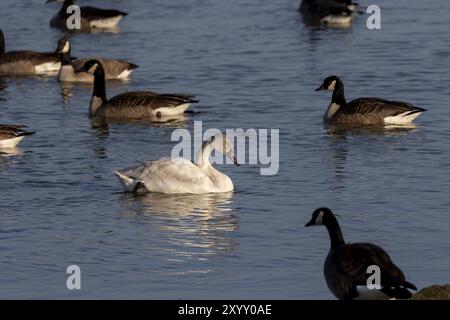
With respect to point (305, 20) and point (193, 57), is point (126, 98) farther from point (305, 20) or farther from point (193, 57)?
point (305, 20)

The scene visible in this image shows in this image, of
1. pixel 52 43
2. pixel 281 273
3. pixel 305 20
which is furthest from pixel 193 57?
pixel 281 273

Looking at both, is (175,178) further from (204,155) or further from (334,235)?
(334,235)

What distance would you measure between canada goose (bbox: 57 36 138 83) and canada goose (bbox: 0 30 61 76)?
49cm

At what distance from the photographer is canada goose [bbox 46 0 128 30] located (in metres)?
36.8

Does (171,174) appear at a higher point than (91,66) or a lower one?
lower

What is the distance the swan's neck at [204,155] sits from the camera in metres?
18.7

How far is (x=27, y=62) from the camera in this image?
99.2 ft

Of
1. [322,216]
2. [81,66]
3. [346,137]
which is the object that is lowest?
[346,137]

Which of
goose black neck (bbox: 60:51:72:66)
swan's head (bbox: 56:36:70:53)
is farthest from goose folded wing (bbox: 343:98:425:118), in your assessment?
swan's head (bbox: 56:36:70:53)

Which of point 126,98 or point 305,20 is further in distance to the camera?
point 305,20

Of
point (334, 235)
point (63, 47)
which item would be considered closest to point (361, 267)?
point (334, 235)

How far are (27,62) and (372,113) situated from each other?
9509 millimetres
